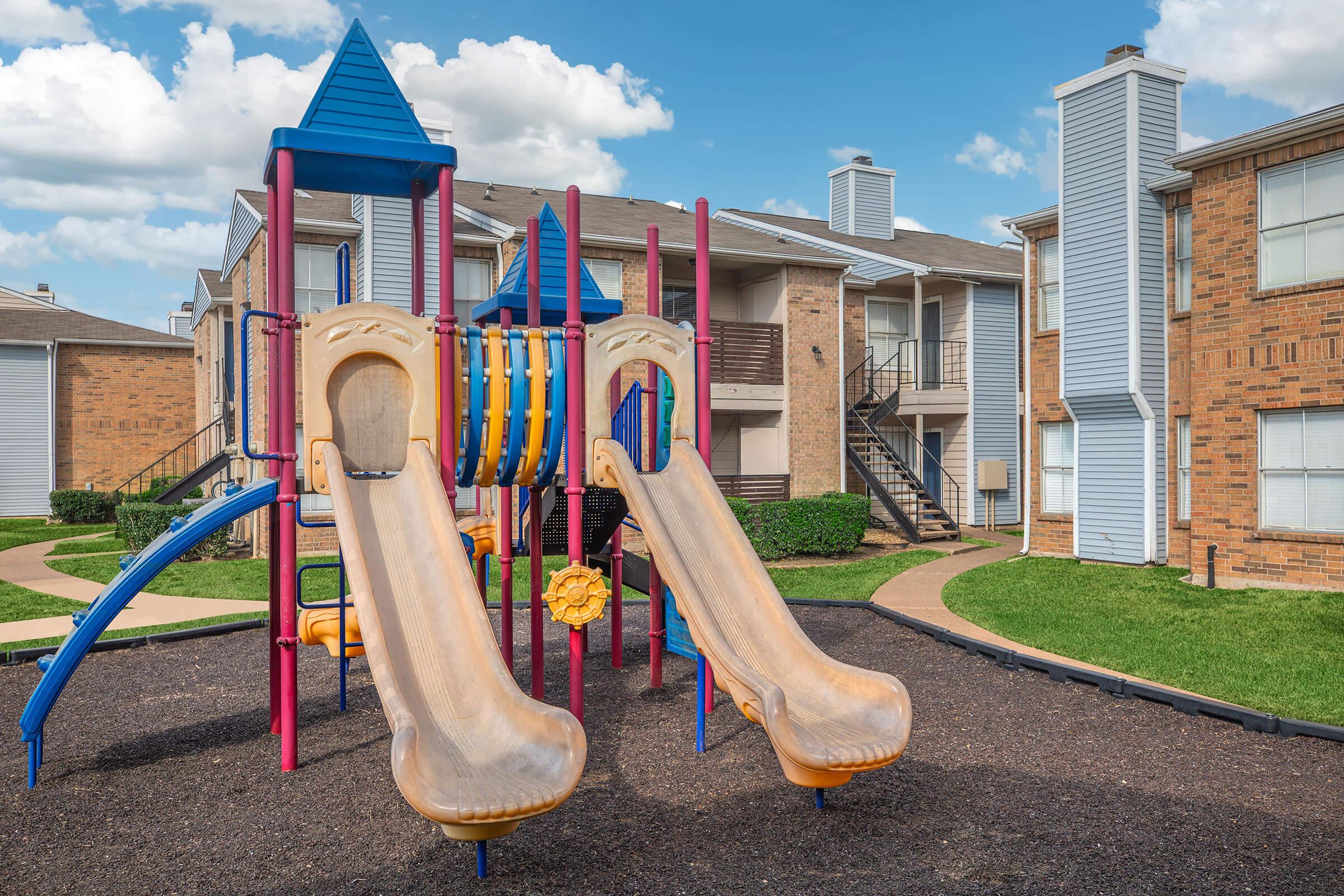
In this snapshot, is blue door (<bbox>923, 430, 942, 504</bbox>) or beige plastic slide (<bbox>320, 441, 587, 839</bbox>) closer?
beige plastic slide (<bbox>320, 441, 587, 839</bbox>)

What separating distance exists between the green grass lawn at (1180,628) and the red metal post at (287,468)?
7.57 m

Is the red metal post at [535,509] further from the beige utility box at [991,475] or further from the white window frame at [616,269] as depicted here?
the beige utility box at [991,475]

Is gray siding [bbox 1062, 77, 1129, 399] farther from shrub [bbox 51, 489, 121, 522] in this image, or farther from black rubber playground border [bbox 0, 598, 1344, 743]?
shrub [bbox 51, 489, 121, 522]

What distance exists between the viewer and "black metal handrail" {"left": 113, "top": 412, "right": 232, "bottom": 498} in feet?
79.9

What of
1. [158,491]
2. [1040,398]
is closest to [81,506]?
[158,491]

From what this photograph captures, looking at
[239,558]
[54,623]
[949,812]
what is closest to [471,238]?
[239,558]

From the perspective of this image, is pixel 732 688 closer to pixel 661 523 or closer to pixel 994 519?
pixel 661 523

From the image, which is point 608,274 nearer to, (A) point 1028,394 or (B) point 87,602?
(A) point 1028,394

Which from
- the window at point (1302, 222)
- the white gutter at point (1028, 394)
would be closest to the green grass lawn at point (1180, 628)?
the white gutter at point (1028, 394)

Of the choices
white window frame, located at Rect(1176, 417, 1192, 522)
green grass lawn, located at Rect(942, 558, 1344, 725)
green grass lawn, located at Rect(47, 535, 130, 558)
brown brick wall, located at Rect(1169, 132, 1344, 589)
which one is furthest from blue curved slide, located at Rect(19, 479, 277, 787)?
white window frame, located at Rect(1176, 417, 1192, 522)

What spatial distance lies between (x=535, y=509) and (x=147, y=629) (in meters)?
6.58

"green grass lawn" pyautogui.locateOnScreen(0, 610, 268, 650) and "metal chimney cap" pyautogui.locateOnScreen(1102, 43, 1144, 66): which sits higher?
"metal chimney cap" pyautogui.locateOnScreen(1102, 43, 1144, 66)

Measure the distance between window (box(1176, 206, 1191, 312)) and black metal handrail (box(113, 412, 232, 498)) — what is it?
2094 cm

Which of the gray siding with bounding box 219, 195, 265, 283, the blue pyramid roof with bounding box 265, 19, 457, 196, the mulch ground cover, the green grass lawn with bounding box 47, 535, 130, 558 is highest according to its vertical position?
the gray siding with bounding box 219, 195, 265, 283
